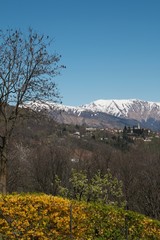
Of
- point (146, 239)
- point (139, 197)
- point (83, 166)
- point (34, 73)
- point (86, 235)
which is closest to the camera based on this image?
point (86, 235)

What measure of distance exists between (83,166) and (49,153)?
31.1 ft

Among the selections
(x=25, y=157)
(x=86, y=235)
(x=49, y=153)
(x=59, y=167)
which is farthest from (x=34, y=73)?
(x=25, y=157)

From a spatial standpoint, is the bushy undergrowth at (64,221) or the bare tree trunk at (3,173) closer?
the bushy undergrowth at (64,221)

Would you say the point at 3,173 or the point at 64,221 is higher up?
the point at 3,173

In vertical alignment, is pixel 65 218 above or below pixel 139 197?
above

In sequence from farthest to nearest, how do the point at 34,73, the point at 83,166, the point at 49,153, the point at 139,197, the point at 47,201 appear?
1. the point at 83,166
2. the point at 49,153
3. the point at 139,197
4. the point at 34,73
5. the point at 47,201

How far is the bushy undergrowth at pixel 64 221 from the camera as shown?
1016 cm

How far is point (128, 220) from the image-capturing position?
13164mm

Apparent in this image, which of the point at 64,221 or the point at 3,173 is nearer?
the point at 64,221

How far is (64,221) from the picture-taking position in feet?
36.2

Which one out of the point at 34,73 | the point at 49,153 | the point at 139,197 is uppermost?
the point at 34,73

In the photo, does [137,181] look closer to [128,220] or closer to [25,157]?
[25,157]

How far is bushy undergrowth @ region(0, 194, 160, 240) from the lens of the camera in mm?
10156

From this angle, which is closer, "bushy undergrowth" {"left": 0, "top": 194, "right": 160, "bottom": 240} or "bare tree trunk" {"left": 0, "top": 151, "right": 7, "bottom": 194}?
"bushy undergrowth" {"left": 0, "top": 194, "right": 160, "bottom": 240}
